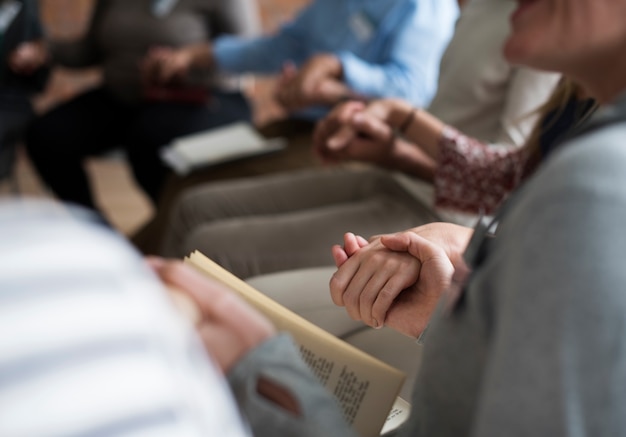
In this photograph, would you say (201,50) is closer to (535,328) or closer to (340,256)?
(340,256)

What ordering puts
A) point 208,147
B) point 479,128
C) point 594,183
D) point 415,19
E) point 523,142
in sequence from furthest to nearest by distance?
point 208,147 < point 415,19 < point 479,128 < point 523,142 < point 594,183

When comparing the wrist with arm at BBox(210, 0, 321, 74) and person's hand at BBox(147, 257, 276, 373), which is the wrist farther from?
person's hand at BBox(147, 257, 276, 373)

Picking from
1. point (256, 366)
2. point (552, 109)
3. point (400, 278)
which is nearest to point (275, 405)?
point (256, 366)

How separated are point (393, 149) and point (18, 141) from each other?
51.1 inches

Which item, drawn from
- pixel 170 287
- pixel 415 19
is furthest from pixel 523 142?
pixel 170 287

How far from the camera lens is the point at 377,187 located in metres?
1.30

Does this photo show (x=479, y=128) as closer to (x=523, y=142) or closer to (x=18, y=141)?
(x=523, y=142)

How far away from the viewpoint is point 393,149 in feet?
4.25

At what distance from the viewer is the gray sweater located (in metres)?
0.39

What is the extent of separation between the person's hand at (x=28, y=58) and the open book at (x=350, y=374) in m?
1.65

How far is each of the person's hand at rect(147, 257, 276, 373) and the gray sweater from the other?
0.16 metres

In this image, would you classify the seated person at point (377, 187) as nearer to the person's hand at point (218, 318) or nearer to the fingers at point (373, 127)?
the fingers at point (373, 127)

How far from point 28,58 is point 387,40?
3.68 ft

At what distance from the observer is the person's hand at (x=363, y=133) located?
49.9 inches
